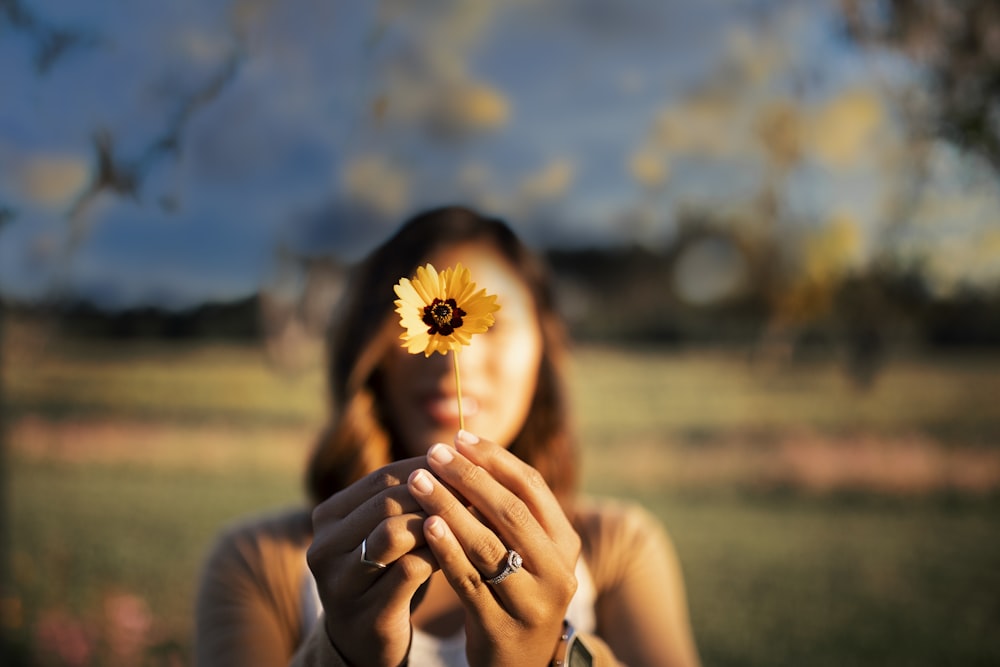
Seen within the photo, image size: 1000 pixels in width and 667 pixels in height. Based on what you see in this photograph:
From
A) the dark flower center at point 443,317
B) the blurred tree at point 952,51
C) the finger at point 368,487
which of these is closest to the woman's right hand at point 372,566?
the finger at point 368,487

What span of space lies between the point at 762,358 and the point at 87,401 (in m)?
1.72

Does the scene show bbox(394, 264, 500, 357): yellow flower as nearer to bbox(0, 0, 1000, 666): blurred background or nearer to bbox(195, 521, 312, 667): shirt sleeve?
bbox(195, 521, 312, 667): shirt sleeve

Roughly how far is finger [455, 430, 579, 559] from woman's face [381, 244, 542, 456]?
236 mm

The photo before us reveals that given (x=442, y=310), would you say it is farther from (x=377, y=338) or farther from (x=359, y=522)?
(x=377, y=338)

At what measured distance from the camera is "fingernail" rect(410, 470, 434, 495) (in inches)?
23.0

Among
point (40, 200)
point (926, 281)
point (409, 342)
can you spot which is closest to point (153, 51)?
point (40, 200)

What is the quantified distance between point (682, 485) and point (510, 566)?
152cm

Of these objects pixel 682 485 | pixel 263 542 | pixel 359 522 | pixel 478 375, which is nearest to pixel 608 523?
pixel 478 375

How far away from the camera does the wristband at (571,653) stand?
692 mm

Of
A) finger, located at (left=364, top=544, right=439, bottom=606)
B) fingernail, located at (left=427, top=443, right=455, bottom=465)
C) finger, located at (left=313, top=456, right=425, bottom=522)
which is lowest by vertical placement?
finger, located at (left=364, top=544, right=439, bottom=606)

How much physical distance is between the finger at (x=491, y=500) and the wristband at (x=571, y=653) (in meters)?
0.12

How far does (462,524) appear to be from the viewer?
0.60 meters

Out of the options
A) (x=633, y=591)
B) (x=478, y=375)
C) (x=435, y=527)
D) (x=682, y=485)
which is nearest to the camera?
(x=435, y=527)

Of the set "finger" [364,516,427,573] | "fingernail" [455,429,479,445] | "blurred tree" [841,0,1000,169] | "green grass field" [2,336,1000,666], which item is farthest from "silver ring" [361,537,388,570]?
"blurred tree" [841,0,1000,169]
